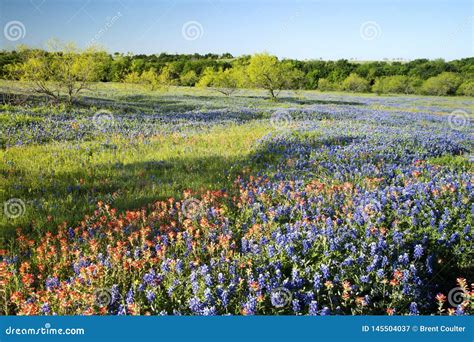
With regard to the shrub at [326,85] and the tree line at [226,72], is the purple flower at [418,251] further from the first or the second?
the shrub at [326,85]

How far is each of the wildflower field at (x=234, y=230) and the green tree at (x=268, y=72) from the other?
1402 inches

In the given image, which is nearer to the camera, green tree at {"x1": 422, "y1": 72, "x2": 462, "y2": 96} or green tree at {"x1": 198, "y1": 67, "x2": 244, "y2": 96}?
green tree at {"x1": 422, "y1": 72, "x2": 462, "y2": 96}

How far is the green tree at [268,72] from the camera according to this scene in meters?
45.2

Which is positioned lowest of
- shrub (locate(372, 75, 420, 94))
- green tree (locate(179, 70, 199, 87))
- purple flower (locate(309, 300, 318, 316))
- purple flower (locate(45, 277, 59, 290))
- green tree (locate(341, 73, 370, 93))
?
purple flower (locate(309, 300, 318, 316))

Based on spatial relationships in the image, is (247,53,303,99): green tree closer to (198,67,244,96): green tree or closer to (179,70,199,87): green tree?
(198,67,244,96): green tree

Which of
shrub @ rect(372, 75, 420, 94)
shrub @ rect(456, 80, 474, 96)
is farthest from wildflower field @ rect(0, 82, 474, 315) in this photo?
shrub @ rect(372, 75, 420, 94)

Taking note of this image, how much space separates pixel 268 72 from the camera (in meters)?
45.7

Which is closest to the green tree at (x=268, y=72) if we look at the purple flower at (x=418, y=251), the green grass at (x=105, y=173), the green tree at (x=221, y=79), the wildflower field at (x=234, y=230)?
the green tree at (x=221, y=79)

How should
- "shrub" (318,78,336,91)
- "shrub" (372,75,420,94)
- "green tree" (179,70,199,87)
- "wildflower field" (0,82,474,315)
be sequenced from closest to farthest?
1. "wildflower field" (0,82,474,315)
2. "shrub" (372,75,420,94)
3. "green tree" (179,70,199,87)
4. "shrub" (318,78,336,91)

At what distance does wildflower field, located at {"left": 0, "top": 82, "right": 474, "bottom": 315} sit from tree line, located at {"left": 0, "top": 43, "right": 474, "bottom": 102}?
42.9ft

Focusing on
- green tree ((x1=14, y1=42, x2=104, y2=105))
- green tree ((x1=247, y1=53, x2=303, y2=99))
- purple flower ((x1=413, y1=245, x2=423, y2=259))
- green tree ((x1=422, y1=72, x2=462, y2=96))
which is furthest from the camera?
green tree ((x1=247, y1=53, x2=303, y2=99))

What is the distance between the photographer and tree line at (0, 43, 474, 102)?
2272cm

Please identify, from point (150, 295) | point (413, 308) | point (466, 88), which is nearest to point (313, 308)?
point (413, 308)

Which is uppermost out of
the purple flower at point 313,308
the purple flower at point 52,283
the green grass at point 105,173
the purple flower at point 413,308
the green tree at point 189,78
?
the green tree at point 189,78
